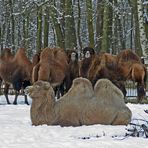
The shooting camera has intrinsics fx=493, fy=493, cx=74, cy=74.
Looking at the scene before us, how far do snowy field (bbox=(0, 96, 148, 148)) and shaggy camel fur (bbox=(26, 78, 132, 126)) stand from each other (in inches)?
11.7

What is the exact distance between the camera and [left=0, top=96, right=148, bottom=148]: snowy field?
8.17m

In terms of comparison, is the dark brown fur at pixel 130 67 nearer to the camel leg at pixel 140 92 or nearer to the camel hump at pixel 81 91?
the camel leg at pixel 140 92

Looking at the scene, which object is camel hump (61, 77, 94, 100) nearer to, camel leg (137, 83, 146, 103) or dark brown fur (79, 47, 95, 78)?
dark brown fur (79, 47, 95, 78)

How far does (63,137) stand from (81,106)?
1647mm

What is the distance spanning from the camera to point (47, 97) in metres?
10.9

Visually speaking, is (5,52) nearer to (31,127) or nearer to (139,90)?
(139,90)

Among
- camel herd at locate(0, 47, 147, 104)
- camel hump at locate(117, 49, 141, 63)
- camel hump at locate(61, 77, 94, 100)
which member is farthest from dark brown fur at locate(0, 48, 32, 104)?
camel hump at locate(61, 77, 94, 100)

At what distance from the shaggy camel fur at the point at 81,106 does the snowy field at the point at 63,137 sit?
0.98 feet

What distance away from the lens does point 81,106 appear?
10.6 meters

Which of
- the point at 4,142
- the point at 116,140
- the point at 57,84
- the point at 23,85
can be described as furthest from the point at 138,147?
the point at 23,85

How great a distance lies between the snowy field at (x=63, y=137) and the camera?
8.17 meters

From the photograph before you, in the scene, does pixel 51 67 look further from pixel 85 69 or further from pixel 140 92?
pixel 140 92

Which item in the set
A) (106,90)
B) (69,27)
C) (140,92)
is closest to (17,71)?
(140,92)

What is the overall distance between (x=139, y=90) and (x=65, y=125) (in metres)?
7.02
